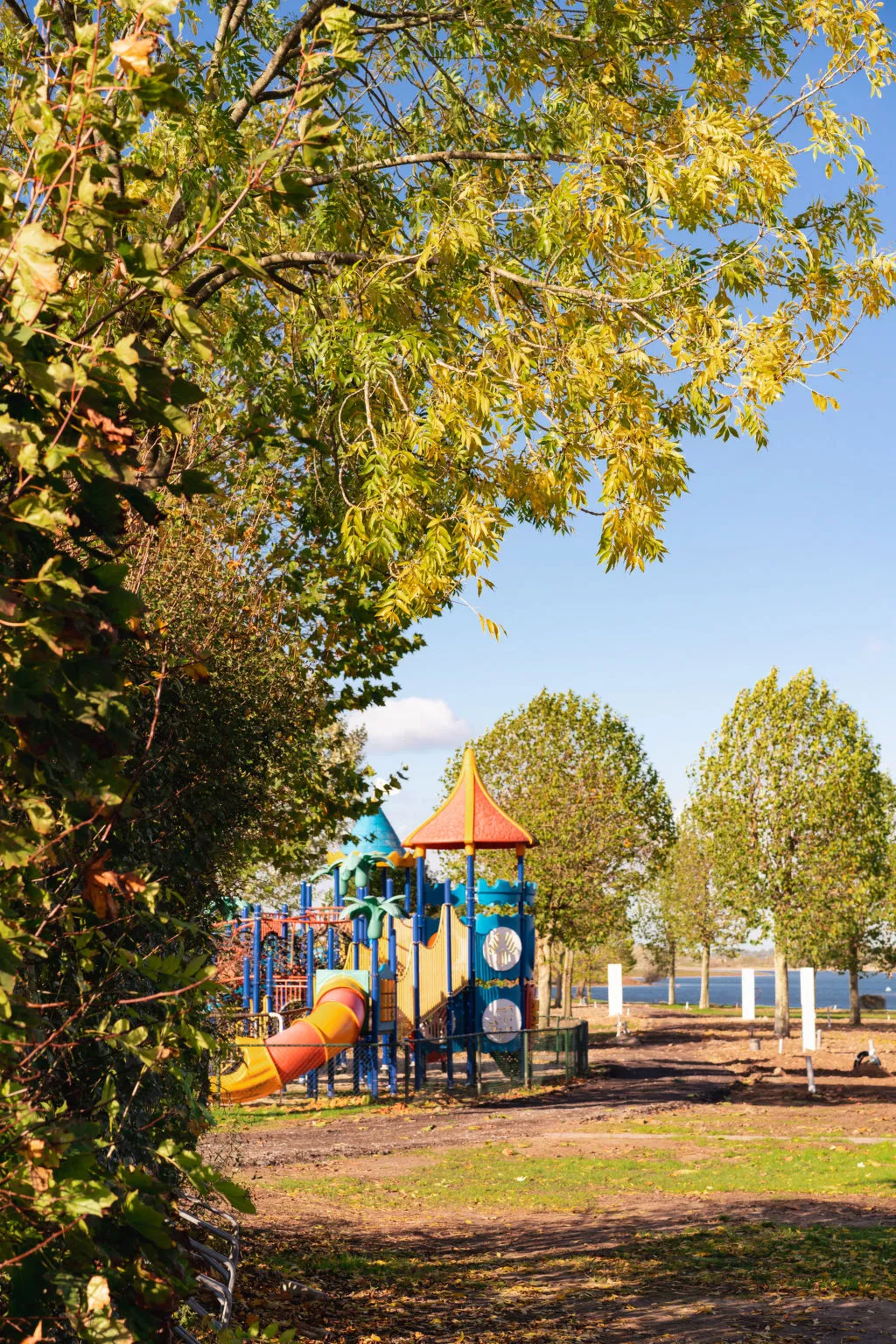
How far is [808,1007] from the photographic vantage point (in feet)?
81.9

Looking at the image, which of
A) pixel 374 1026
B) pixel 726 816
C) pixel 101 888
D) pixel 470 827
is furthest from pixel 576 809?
pixel 101 888

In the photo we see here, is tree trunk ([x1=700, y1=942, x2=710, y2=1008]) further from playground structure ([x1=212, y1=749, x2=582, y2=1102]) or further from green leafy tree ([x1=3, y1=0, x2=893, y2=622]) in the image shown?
green leafy tree ([x1=3, y1=0, x2=893, y2=622])

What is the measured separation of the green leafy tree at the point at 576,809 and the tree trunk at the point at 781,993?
4.71m

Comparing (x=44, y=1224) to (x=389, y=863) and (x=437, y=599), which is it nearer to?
(x=437, y=599)

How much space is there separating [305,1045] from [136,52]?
1799 cm

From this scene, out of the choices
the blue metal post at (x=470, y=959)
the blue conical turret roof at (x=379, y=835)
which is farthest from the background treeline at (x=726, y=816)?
the blue metal post at (x=470, y=959)

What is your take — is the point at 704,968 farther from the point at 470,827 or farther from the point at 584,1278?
the point at 584,1278

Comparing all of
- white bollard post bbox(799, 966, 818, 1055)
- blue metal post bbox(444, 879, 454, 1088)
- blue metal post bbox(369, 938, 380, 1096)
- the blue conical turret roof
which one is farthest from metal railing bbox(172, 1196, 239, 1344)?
the blue conical turret roof

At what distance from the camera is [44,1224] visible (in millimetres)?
2410

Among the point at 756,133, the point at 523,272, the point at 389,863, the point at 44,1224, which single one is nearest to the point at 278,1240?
the point at 523,272

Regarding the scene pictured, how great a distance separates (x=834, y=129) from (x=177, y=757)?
17.8 ft

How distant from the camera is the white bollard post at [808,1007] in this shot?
78.8 ft

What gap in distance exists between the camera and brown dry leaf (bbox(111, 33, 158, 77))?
2.34 meters

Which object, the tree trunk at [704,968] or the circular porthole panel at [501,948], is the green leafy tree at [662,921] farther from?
the circular porthole panel at [501,948]
